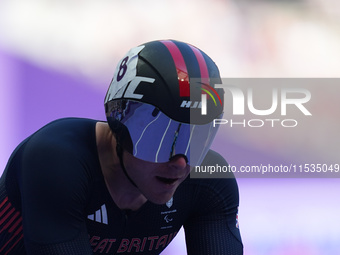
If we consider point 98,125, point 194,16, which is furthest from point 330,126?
point 98,125

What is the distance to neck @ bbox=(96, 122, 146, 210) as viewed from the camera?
2.06 metres

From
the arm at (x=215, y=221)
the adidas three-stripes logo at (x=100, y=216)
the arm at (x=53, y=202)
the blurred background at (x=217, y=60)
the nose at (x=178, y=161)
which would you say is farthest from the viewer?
the blurred background at (x=217, y=60)

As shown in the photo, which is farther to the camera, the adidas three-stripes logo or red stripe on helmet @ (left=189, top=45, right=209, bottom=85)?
the adidas three-stripes logo

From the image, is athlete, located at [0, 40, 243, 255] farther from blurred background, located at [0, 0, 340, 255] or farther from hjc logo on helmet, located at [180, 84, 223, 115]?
blurred background, located at [0, 0, 340, 255]

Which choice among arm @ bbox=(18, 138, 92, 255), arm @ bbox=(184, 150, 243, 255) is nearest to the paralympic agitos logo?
arm @ bbox=(184, 150, 243, 255)

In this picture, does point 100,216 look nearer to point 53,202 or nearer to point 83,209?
point 83,209

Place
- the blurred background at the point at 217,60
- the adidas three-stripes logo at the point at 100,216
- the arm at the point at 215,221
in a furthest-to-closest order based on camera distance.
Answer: the blurred background at the point at 217,60 < the arm at the point at 215,221 < the adidas three-stripes logo at the point at 100,216

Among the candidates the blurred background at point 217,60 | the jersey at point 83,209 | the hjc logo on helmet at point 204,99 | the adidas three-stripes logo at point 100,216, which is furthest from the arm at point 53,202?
the blurred background at point 217,60

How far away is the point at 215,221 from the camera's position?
2.33 meters

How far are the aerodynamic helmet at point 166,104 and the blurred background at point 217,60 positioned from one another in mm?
2434

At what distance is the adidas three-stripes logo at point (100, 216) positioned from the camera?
204 centimetres

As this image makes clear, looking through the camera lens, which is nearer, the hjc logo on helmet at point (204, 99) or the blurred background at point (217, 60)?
the hjc logo on helmet at point (204, 99)

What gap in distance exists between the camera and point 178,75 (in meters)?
1.88

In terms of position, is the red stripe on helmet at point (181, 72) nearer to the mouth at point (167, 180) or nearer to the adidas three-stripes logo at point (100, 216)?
the mouth at point (167, 180)
